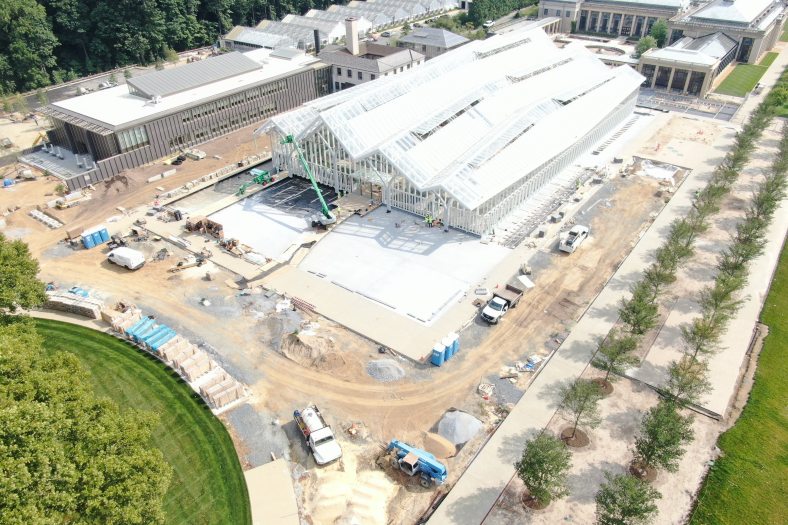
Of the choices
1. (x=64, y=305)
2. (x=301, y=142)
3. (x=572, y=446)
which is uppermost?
(x=301, y=142)

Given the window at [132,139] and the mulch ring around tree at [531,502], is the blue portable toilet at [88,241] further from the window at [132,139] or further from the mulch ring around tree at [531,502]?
the mulch ring around tree at [531,502]

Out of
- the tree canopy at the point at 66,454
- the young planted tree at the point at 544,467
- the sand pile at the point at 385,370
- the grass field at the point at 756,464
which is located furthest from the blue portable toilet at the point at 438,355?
the tree canopy at the point at 66,454

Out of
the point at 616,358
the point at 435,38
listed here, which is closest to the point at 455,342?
the point at 616,358

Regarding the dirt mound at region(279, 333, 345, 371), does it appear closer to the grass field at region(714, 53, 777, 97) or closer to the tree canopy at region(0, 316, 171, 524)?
the tree canopy at region(0, 316, 171, 524)

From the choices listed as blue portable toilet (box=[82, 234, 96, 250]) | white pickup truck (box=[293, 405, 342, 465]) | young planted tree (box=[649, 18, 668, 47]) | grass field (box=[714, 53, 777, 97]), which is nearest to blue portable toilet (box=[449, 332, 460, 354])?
white pickup truck (box=[293, 405, 342, 465])

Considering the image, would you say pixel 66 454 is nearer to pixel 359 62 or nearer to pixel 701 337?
pixel 701 337

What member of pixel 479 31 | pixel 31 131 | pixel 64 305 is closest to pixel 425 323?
pixel 64 305

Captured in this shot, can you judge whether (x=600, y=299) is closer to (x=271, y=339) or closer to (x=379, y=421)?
(x=379, y=421)
